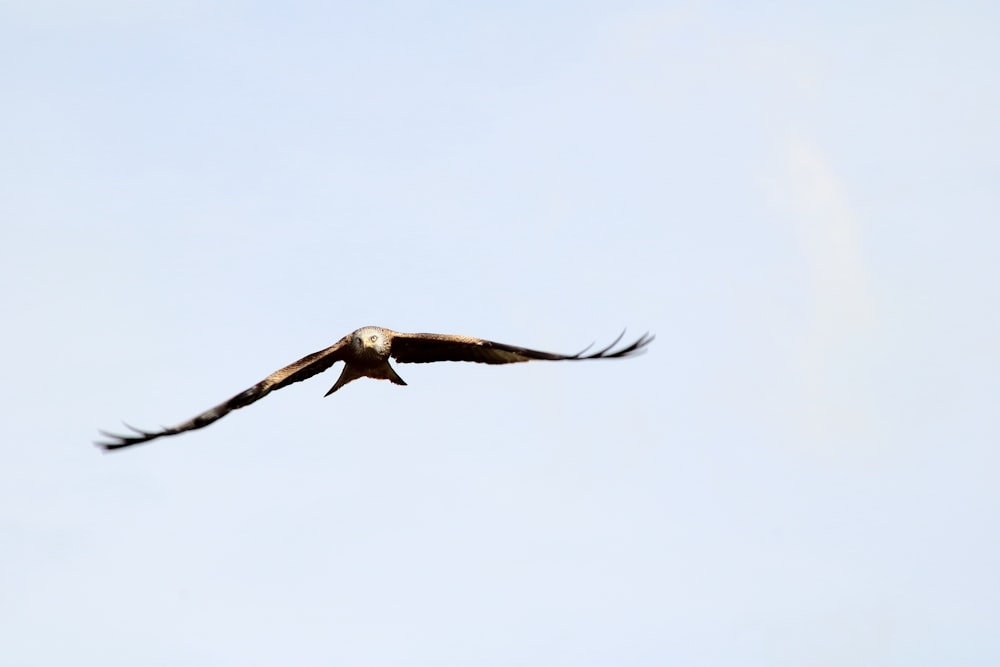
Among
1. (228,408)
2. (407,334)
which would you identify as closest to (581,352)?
(407,334)

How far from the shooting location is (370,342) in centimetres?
3078

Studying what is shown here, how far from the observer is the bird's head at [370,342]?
30797 millimetres

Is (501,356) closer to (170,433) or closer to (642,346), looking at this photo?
(642,346)

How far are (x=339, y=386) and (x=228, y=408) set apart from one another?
1.94 metres

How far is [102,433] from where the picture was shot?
27.8 metres

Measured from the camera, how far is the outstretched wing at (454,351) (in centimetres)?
3123

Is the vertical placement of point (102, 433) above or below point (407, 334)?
below

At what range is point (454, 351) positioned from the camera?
31812mm

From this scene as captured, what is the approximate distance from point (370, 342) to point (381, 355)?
0.96 feet

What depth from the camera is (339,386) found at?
31.2 metres

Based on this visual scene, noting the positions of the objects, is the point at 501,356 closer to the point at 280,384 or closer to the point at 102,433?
the point at 280,384

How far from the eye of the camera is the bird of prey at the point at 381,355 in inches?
1206

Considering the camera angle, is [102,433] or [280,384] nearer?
[102,433]

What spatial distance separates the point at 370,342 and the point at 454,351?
1.57 m
